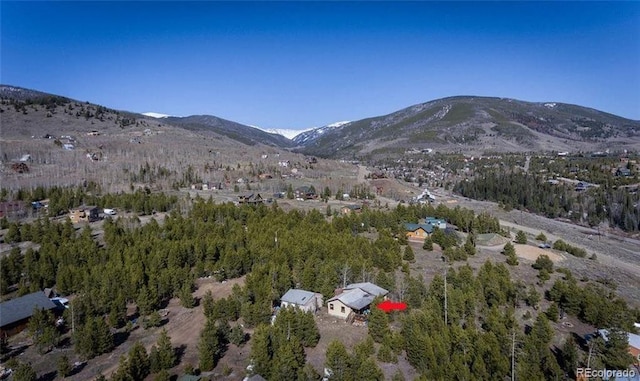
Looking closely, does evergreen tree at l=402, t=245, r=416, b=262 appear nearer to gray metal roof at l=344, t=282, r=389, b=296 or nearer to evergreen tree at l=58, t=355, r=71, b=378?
gray metal roof at l=344, t=282, r=389, b=296

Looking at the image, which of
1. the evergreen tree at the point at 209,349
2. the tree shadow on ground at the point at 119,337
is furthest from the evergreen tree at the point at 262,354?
the tree shadow on ground at the point at 119,337

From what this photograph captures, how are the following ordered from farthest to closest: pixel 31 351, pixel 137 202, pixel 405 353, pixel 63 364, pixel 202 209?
pixel 137 202 → pixel 202 209 → pixel 31 351 → pixel 405 353 → pixel 63 364

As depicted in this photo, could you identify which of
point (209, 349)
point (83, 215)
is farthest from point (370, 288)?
point (83, 215)

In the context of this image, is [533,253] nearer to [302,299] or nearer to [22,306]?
[302,299]

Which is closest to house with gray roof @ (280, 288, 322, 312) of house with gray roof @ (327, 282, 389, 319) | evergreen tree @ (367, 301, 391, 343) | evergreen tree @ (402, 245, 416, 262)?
house with gray roof @ (327, 282, 389, 319)

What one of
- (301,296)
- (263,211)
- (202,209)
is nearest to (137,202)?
(202,209)

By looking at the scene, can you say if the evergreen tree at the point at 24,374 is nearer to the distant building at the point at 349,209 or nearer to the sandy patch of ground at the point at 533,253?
the sandy patch of ground at the point at 533,253

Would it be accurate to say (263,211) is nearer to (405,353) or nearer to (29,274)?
(29,274)
